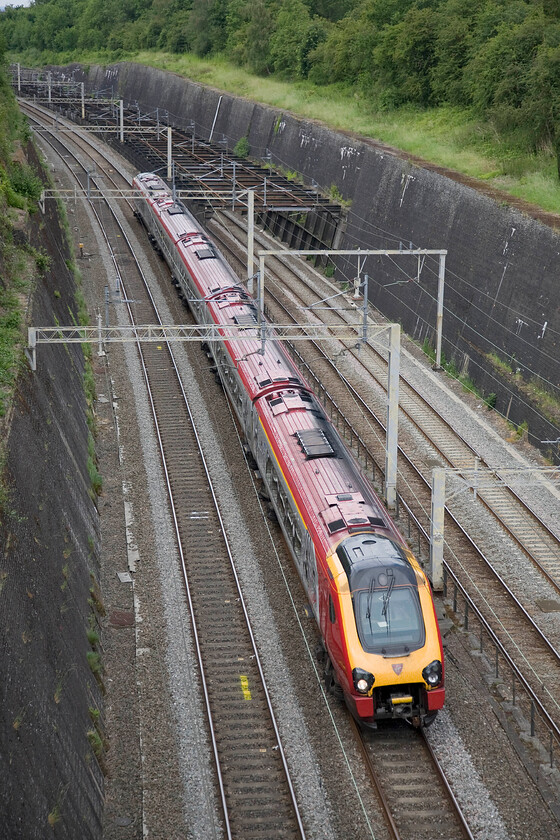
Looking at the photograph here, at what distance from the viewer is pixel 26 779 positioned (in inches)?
449

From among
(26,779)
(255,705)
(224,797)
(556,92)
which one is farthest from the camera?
(556,92)

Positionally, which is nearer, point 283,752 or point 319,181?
point 283,752

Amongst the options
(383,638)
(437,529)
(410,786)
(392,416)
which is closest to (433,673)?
(383,638)

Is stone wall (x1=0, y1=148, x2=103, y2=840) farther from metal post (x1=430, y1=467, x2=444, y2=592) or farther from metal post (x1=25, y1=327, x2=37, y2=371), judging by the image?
metal post (x1=430, y1=467, x2=444, y2=592)

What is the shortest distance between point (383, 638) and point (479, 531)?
8098 mm

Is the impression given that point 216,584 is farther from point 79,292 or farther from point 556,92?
point 556,92

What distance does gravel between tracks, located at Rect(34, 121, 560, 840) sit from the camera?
46.3 feet

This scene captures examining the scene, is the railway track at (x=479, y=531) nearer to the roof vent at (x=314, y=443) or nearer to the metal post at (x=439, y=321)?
the metal post at (x=439, y=321)

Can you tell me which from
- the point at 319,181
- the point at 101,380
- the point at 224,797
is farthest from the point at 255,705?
the point at 319,181

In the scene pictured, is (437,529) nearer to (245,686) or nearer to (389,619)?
(389,619)

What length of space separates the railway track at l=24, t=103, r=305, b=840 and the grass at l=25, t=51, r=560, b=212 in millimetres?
15899

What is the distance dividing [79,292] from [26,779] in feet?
91.5

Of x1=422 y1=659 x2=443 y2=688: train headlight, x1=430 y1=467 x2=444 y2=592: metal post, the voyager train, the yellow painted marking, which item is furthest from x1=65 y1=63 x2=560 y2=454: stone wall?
the yellow painted marking

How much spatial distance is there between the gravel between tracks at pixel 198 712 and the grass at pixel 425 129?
62.0 feet
